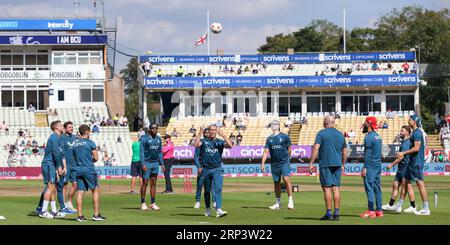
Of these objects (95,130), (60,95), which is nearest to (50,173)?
(95,130)

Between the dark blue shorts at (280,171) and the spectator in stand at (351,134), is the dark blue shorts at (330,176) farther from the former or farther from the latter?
the spectator in stand at (351,134)

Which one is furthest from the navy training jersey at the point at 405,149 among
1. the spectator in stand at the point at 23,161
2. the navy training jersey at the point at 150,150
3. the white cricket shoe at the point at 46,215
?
the spectator in stand at the point at 23,161

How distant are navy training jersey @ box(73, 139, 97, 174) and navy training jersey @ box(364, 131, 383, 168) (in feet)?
19.1

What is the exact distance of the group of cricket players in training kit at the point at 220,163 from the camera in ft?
65.5

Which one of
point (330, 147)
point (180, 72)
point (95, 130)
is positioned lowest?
point (330, 147)

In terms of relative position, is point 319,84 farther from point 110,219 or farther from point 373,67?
point 110,219

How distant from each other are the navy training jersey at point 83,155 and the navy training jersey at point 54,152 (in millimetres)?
1455

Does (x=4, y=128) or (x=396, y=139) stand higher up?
(x=4, y=128)

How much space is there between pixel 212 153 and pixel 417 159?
4.63 meters

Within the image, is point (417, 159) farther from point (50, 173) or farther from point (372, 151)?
point (50, 173)

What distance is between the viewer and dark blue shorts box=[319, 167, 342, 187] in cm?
1986

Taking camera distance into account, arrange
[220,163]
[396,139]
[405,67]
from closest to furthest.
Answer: [220,163], [396,139], [405,67]

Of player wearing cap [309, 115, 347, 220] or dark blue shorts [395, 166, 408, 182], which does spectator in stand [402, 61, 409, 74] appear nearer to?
dark blue shorts [395, 166, 408, 182]

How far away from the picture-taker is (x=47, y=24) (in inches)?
3078
